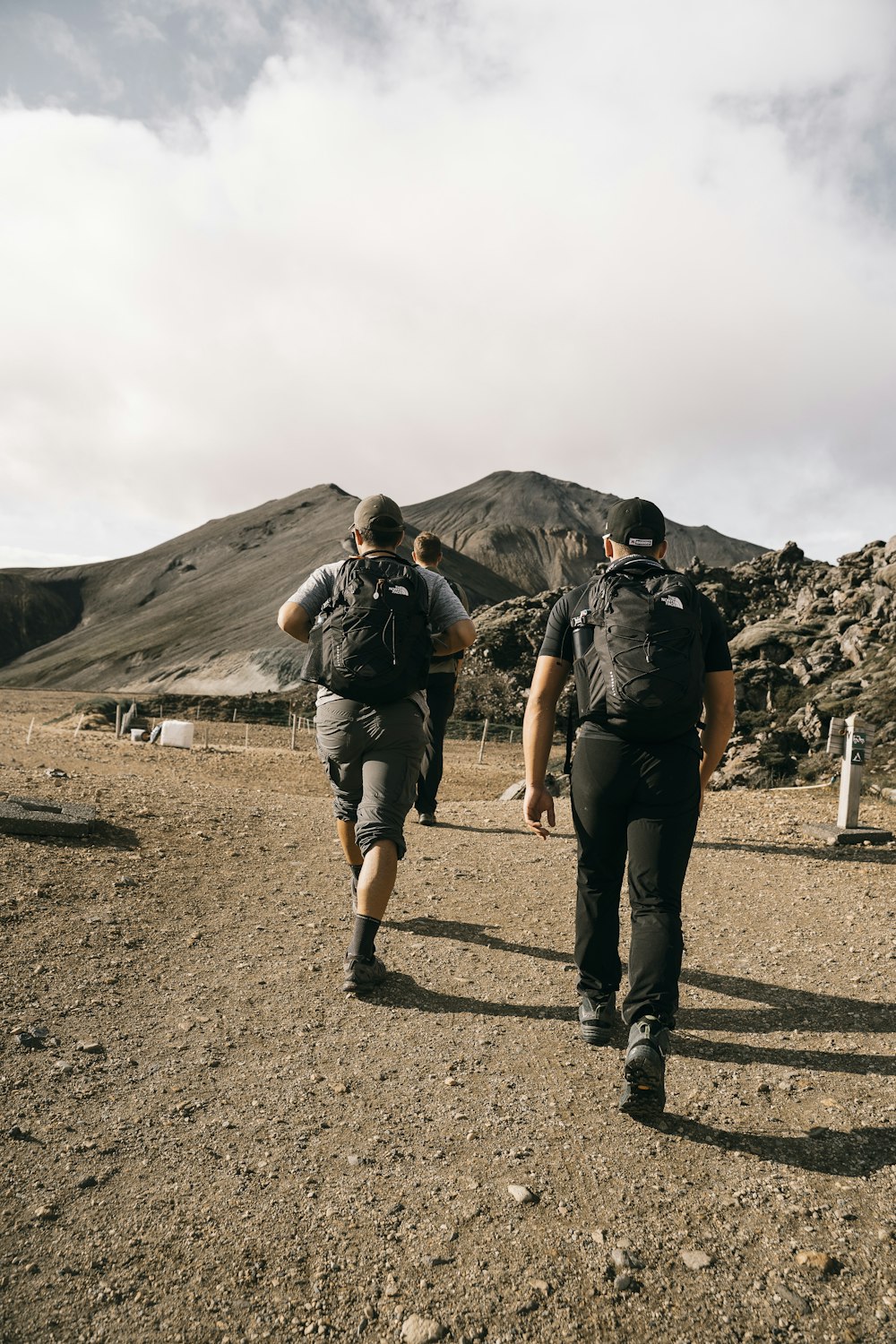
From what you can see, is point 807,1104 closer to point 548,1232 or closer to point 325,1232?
point 548,1232

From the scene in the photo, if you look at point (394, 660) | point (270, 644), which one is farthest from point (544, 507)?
point (394, 660)

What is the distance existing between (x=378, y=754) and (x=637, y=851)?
46.7 inches

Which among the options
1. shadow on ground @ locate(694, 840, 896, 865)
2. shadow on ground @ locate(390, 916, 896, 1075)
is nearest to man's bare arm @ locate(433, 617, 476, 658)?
shadow on ground @ locate(390, 916, 896, 1075)

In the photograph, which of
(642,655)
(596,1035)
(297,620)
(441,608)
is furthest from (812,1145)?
(297,620)

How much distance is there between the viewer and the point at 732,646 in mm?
19938

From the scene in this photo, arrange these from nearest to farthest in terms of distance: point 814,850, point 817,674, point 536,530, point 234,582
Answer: point 814,850 → point 817,674 → point 234,582 → point 536,530

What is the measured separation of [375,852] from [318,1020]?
0.66 metres

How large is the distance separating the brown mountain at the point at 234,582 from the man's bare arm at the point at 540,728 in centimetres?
3659

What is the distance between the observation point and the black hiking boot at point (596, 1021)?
3359mm

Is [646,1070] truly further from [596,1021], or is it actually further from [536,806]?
[536,806]

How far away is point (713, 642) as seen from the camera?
3.27m

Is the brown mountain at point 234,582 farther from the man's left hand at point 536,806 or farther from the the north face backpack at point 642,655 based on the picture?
the the north face backpack at point 642,655

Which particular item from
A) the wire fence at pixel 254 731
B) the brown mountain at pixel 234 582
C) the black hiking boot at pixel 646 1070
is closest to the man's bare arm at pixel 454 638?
the black hiking boot at pixel 646 1070

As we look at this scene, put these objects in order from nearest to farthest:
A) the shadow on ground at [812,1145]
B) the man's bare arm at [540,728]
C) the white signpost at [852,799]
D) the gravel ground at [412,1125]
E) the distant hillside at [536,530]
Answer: the gravel ground at [412,1125] < the shadow on ground at [812,1145] < the man's bare arm at [540,728] < the white signpost at [852,799] < the distant hillside at [536,530]
